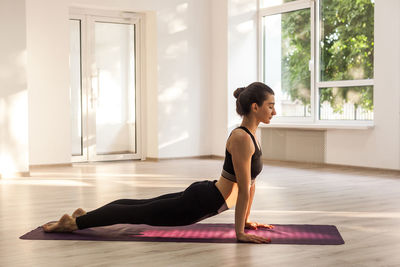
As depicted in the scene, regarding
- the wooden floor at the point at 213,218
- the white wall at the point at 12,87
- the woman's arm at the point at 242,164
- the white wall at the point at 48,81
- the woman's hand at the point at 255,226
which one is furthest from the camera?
the white wall at the point at 48,81

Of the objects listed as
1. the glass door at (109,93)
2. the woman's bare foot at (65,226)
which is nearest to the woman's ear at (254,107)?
the woman's bare foot at (65,226)

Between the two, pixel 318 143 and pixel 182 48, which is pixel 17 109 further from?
pixel 318 143

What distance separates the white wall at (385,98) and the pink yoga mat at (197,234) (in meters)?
3.39

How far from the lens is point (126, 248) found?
9.11 feet

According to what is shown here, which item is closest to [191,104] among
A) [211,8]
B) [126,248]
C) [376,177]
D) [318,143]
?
[211,8]

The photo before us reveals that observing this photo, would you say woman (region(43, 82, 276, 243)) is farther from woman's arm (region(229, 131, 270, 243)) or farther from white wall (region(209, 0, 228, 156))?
white wall (region(209, 0, 228, 156))

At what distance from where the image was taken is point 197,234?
308cm

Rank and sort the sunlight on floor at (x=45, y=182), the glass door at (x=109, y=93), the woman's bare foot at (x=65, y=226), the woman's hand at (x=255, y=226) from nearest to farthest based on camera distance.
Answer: the woman's bare foot at (x=65, y=226) → the woman's hand at (x=255, y=226) → the sunlight on floor at (x=45, y=182) → the glass door at (x=109, y=93)

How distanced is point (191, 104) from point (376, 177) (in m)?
3.36

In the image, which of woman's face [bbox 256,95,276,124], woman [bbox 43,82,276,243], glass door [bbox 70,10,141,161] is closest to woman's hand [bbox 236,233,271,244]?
woman [bbox 43,82,276,243]

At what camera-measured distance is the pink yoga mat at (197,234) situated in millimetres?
2943

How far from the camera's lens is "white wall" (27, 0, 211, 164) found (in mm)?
7113

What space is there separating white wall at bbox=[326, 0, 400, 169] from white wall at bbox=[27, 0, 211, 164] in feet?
8.90

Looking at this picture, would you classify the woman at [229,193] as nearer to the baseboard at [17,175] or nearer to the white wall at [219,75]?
the baseboard at [17,175]
